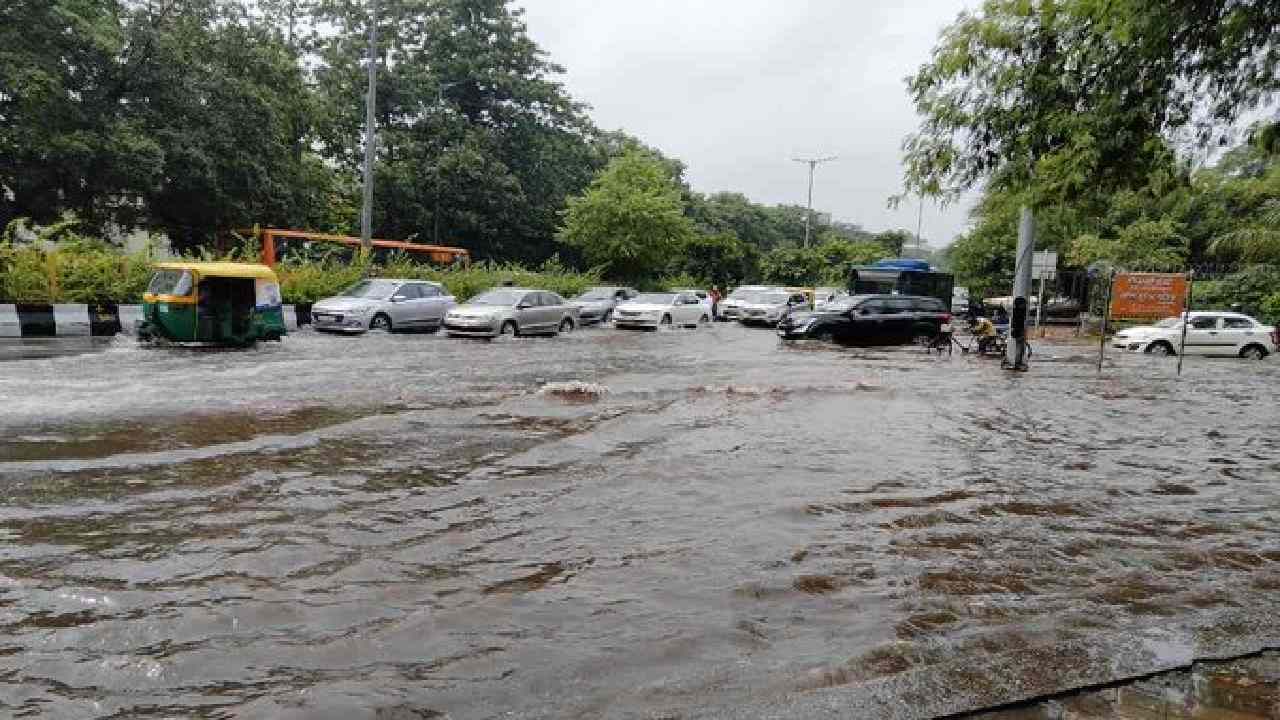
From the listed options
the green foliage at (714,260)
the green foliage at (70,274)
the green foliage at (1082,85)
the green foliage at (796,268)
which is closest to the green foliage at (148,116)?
the green foliage at (70,274)

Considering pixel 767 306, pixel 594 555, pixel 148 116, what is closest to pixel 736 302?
pixel 767 306

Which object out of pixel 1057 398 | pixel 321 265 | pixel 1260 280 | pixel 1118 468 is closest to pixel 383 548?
pixel 1118 468

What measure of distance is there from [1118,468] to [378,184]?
36.8 m

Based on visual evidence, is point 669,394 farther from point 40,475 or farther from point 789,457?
point 40,475

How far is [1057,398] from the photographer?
13633mm

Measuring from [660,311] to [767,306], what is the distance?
5558mm

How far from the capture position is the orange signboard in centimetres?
1858

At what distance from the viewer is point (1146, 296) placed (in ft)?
61.6

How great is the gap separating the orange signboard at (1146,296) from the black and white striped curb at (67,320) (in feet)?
69.7

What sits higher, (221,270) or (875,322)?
(221,270)

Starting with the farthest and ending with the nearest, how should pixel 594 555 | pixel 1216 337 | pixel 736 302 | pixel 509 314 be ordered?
pixel 736 302
pixel 1216 337
pixel 509 314
pixel 594 555

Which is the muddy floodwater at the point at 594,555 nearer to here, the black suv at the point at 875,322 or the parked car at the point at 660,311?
the black suv at the point at 875,322

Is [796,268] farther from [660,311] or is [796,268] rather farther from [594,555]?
[594,555]

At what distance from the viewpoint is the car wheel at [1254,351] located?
24.1m
